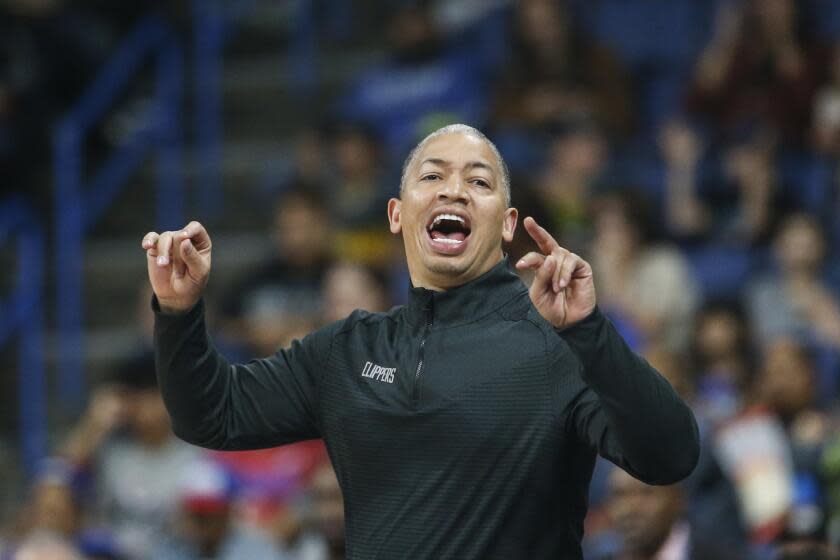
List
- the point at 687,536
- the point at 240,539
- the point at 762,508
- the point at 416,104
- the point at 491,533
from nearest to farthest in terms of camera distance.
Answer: the point at 491,533 → the point at 687,536 → the point at 762,508 → the point at 240,539 → the point at 416,104

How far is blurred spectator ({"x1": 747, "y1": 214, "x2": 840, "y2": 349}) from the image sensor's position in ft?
21.5

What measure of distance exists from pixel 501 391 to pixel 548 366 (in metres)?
0.11

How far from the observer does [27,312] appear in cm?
888

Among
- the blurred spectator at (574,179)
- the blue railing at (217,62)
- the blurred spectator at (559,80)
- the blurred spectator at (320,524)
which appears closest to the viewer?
the blurred spectator at (320,524)

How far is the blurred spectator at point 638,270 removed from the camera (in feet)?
22.2

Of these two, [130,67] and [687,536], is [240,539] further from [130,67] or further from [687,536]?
[130,67]

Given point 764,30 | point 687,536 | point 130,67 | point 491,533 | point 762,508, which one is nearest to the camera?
point 491,533

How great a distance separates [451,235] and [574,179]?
4382 millimetres

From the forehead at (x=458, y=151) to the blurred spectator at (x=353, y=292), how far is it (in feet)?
9.74

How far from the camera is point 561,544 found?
3045 mm

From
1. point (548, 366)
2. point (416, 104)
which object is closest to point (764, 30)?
point (416, 104)

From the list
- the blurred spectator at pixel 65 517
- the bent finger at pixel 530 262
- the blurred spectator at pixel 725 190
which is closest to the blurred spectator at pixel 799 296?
the blurred spectator at pixel 725 190

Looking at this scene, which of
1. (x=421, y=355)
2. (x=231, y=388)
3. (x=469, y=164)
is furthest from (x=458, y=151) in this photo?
(x=231, y=388)

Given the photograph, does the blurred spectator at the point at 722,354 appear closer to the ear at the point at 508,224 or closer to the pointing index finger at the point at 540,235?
the ear at the point at 508,224
